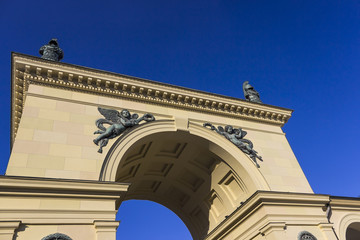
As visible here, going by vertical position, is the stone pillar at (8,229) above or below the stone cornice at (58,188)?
below

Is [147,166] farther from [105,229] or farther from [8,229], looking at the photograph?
[8,229]

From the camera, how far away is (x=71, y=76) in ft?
37.4

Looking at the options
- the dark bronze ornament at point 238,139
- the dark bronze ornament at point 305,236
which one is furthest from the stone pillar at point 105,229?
the dark bronze ornament at point 305,236

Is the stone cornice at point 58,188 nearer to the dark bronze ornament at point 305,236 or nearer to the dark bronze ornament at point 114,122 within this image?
the dark bronze ornament at point 114,122

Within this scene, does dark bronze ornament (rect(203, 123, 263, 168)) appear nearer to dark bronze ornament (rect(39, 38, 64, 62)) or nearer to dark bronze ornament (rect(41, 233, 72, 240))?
dark bronze ornament (rect(39, 38, 64, 62))

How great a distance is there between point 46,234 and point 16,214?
98 centimetres

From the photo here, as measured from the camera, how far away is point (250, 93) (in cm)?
1666

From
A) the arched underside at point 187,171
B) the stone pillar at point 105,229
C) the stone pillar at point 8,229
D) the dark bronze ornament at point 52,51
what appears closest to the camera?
the stone pillar at point 8,229

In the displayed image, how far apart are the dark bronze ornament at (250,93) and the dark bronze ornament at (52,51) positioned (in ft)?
33.5

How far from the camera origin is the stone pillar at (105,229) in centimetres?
807

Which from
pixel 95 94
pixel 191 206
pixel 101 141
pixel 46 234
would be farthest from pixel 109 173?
pixel 191 206

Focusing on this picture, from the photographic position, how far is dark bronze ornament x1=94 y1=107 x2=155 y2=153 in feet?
34.2

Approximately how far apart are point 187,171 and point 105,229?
6.89m

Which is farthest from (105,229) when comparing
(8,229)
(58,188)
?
(8,229)
